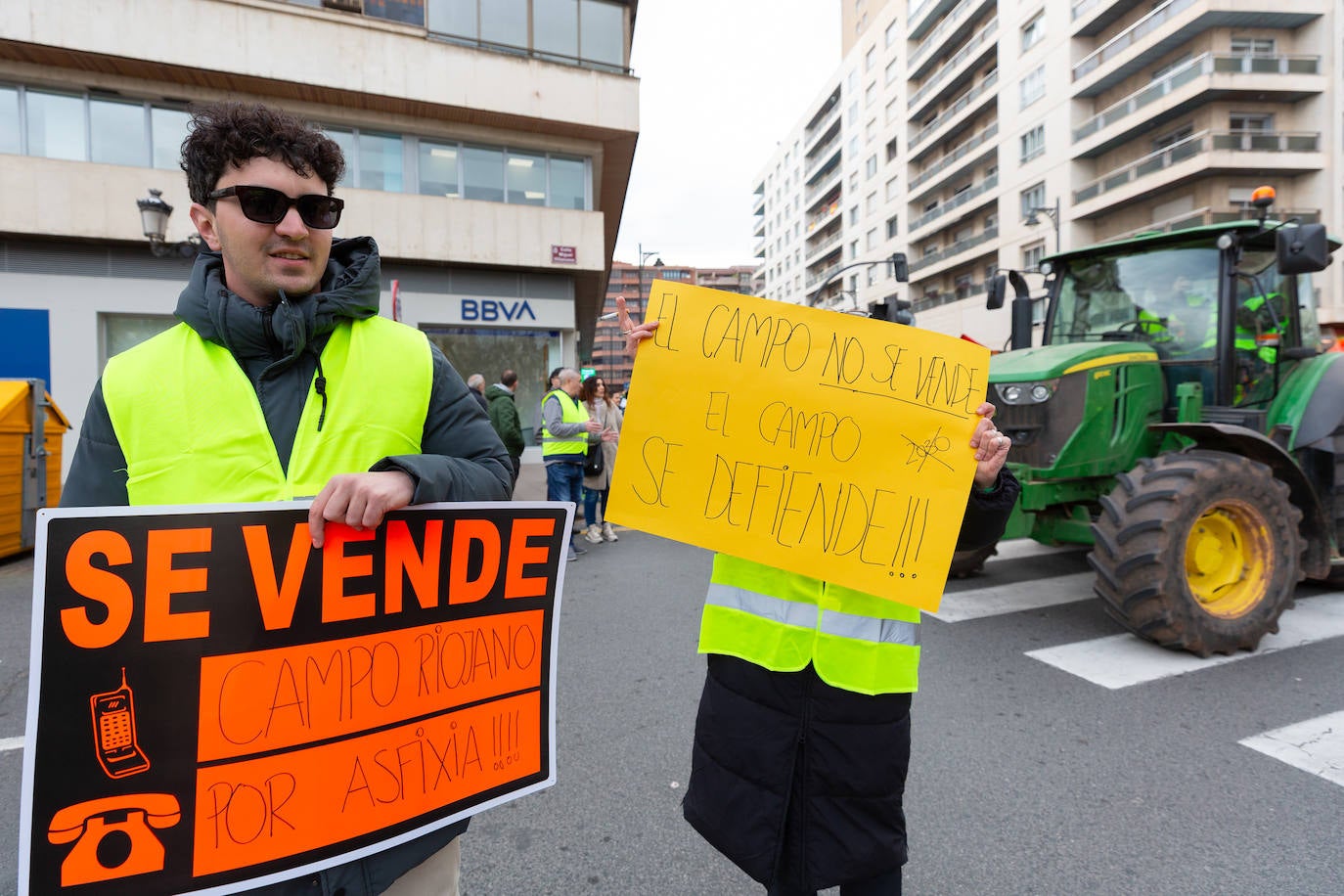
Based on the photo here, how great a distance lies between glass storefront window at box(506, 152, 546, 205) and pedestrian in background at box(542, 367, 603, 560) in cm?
926

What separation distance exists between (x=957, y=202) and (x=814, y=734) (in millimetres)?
46502

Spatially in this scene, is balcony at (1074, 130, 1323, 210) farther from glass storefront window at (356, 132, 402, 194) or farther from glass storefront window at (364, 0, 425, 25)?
glass storefront window at (356, 132, 402, 194)

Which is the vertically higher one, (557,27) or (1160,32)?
(1160,32)

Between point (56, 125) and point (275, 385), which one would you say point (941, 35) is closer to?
point (56, 125)

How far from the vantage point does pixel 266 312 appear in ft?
4.22

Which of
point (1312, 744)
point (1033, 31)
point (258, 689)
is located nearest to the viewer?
point (258, 689)

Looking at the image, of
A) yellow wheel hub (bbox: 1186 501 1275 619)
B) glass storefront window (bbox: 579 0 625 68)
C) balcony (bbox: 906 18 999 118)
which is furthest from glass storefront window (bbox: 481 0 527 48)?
balcony (bbox: 906 18 999 118)

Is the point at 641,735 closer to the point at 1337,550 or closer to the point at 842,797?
the point at 842,797

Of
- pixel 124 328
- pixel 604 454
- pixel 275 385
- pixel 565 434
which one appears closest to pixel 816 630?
pixel 275 385

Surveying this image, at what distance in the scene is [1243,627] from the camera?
416 centimetres

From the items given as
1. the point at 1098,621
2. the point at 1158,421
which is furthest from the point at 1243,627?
the point at 1158,421

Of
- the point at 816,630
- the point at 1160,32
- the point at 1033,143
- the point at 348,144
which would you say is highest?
the point at 1160,32

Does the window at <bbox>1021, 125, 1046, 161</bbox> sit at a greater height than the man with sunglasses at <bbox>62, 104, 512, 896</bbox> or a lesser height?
greater

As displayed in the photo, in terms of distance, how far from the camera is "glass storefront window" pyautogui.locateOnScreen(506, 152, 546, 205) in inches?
605
